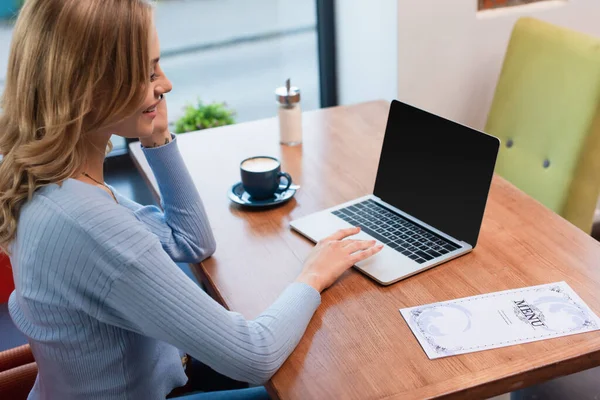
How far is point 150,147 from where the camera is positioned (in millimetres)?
1457

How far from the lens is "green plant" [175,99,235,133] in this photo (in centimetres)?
265

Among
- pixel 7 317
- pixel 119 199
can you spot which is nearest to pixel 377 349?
pixel 119 199

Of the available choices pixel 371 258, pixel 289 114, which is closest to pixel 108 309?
→ pixel 371 258

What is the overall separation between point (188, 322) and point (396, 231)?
538mm

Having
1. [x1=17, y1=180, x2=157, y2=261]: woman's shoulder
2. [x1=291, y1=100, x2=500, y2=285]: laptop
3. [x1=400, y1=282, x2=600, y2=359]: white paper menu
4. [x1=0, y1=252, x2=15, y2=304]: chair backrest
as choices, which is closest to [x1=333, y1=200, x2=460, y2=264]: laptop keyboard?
[x1=291, y1=100, x2=500, y2=285]: laptop

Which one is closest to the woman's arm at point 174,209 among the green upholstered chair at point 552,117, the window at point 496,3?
the green upholstered chair at point 552,117

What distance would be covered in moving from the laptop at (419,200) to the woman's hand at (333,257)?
0.02 m

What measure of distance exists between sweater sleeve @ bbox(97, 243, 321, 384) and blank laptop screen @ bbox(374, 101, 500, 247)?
440 mm

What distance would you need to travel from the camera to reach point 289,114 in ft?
6.18

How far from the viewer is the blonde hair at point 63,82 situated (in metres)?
1.03

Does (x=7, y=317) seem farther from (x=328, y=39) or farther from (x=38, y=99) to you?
(x=328, y=39)

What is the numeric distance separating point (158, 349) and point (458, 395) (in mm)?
532

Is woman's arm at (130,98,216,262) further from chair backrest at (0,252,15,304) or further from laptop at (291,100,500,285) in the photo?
chair backrest at (0,252,15,304)

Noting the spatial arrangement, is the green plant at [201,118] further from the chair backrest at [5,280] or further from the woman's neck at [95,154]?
the woman's neck at [95,154]
